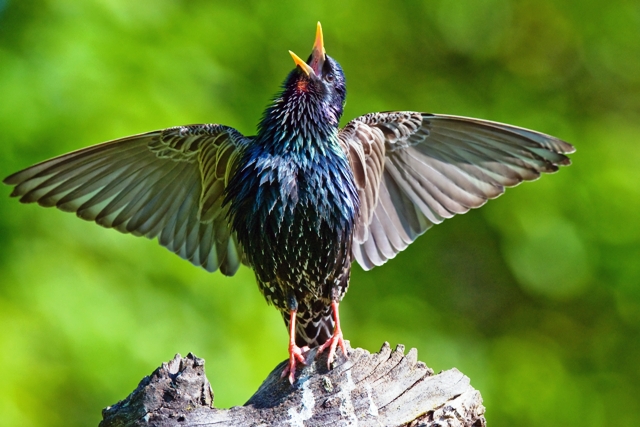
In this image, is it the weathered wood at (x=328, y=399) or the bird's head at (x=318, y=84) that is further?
the bird's head at (x=318, y=84)

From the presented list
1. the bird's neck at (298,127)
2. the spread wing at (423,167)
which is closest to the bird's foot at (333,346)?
the bird's neck at (298,127)

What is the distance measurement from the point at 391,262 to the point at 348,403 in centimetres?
390

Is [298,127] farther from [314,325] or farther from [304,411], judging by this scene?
[304,411]

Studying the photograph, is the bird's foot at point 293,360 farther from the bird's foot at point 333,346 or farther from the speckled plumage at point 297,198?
the speckled plumage at point 297,198

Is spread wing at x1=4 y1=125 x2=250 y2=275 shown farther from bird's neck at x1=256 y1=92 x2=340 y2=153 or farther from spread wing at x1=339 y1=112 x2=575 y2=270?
spread wing at x1=339 y1=112 x2=575 y2=270

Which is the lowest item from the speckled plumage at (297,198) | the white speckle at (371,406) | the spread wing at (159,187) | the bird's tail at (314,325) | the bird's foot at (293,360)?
the white speckle at (371,406)

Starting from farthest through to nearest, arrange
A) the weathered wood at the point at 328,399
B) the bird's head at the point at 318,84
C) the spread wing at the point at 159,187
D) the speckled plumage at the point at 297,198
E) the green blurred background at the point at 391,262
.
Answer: the green blurred background at the point at 391,262 < the spread wing at the point at 159,187 < the bird's head at the point at 318,84 < the speckled plumage at the point at 297,198 < the weathered wood at the point at 328,399

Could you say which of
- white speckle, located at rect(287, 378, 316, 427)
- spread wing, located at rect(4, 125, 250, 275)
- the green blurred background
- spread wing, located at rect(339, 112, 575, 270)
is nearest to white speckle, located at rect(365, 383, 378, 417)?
white speckle, located at rect(287, 378, 316, 427)

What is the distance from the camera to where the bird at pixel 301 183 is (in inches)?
161

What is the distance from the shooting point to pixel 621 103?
7.14 m

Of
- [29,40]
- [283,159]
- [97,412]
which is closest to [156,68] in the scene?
[29,40]

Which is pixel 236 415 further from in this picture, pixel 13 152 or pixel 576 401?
pixel 576 401

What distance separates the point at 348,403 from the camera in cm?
324

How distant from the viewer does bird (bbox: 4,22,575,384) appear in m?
4.08
